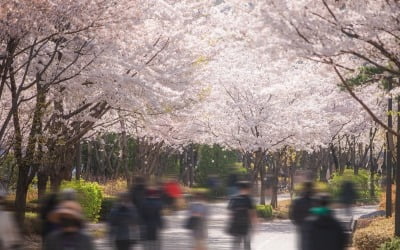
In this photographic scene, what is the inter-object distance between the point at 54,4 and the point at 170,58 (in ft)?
23.0

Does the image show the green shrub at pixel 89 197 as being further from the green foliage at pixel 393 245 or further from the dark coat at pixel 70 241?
the dark coat at pixel 70 241

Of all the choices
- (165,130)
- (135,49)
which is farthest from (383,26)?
(165,130)

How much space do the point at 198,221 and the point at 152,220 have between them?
3.02ft

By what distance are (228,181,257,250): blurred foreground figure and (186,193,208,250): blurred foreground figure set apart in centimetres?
55

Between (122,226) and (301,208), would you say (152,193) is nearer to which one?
(122,226)

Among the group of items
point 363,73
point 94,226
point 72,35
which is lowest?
point 94,226

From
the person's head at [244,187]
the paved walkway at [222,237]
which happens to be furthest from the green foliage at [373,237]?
the person's head at [244,187]

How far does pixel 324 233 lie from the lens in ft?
33.3

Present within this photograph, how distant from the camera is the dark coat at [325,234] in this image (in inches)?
399

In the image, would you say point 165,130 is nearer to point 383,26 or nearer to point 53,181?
point 53,181

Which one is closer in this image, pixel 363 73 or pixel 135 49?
pixel 363 73

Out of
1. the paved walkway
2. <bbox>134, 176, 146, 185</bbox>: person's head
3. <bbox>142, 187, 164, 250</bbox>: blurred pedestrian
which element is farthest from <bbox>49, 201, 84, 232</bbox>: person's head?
the paved walkway

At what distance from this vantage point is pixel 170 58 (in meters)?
25.3

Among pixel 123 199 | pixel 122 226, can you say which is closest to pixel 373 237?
pixel 123 199
